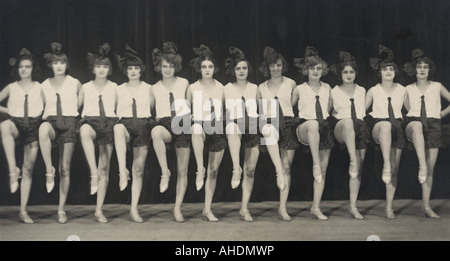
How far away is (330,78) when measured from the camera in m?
5.32

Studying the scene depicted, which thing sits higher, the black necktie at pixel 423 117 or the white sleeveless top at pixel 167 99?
the white sleeveless top at pixel 167 99

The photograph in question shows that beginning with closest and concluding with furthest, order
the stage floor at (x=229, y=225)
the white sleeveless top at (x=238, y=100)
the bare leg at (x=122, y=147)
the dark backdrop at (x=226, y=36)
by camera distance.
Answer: the stage floor at (x=229, y=225), the bare leg at (x=122, y=147), the white sleeveless top at (x=238, y=100), the dark backdrop at (x=226, y=36)

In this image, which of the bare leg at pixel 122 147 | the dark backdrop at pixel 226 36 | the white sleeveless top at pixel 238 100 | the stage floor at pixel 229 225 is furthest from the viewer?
the dark backdrop at pixel 226 36

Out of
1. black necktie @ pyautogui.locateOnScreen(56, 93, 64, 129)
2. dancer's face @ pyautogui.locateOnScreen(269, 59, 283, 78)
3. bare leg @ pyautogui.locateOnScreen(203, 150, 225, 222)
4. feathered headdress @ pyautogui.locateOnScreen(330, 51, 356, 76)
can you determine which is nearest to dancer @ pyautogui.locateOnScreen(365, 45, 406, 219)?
feathered headdress @ pyautogui.locateOnScreen(330, 51, 356, 76)

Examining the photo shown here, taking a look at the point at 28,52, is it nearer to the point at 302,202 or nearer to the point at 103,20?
the point at 103,20

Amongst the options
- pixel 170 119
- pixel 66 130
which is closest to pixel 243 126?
pixel 170 119

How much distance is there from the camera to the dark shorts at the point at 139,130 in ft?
16.6

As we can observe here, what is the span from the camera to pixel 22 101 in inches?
203

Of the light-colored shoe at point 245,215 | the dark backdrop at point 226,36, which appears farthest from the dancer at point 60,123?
the light-colored shoe at point 245,215

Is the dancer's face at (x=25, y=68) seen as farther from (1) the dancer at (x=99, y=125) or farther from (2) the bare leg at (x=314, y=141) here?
(2) the bare leg at (x=314, y=141)

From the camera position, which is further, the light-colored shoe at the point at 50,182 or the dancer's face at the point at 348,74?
the dancer's face at the point at 348,74

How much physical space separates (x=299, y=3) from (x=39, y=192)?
2994 mm

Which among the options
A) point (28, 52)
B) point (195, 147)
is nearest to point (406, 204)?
point (195, 147)

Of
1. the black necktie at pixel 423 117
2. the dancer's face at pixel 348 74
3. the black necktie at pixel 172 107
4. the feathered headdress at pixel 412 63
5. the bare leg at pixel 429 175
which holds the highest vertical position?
the feathered headdress at pixel 412 63
